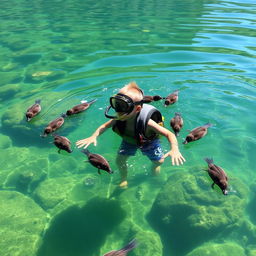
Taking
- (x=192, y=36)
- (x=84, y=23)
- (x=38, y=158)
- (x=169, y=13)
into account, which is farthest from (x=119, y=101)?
(x=169, y=13)

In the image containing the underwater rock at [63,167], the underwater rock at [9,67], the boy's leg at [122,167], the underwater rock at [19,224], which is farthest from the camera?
the underwater rock at [9,67]

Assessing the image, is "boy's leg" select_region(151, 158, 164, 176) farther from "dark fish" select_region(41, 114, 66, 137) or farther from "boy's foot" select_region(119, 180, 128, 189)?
"dark fish" select_region(41, 114, 66, 137)

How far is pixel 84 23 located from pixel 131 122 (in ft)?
49.1

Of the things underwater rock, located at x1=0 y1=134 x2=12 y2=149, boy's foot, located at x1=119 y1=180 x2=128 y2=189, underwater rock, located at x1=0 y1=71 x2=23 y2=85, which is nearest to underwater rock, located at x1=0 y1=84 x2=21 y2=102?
underwater rock, located at x1=0 y1=71 x2=23 y2=85

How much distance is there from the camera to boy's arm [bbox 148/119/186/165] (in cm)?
544

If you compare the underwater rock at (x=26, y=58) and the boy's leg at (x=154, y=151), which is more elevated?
the boy's leg at (x=154, y=151)

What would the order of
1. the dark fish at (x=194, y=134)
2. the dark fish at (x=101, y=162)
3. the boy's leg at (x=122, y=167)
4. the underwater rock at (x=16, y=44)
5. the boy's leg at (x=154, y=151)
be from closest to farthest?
the dark fish at (x=101, y=162) → the boy's leg at (x=154, y=151) → the boy's leg at (x=122, y=167) → the dark fish at (x=194, y=134) → the underwater rock at (x=16, y=44)

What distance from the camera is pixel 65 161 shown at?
7.86m

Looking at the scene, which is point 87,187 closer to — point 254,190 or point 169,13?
point 254,190

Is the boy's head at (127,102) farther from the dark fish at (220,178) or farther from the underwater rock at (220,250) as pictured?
the underwater rock at (220,250)

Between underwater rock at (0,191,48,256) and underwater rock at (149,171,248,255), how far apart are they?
2439 mm

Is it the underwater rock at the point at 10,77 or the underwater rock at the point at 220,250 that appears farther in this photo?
the underwater rock at the point at 10,77

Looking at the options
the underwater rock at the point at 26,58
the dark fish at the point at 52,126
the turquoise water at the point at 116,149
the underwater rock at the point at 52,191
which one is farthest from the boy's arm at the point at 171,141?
the underwater rock at the point at 26,58

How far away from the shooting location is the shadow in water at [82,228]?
5723mm
